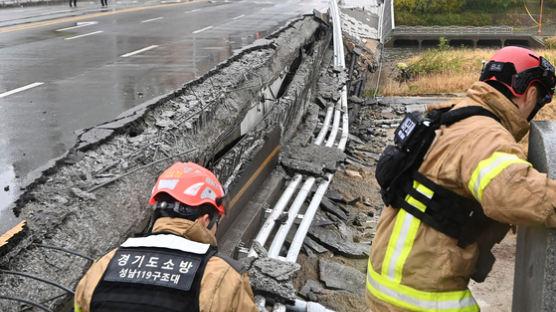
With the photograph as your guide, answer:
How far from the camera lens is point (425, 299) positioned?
281cm

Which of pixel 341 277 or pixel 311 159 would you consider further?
pixel 311 159

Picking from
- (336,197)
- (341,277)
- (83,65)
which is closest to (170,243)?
(341,277)

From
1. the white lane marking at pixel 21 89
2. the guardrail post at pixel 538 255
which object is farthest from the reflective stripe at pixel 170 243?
the white lane marking at pixel 21 89

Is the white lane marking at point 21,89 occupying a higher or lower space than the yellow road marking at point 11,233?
lower

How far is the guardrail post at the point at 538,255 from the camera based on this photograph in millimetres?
2652

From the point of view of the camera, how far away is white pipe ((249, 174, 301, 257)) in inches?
205

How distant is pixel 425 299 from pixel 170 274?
1461mm

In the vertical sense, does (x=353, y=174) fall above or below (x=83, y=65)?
below

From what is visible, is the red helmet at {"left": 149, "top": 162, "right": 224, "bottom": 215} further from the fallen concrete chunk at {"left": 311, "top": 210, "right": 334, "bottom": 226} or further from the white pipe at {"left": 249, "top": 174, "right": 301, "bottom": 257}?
the fallen concrete chunk at {"left": 311, "top": 210, "right": 334, "bottom": 226}

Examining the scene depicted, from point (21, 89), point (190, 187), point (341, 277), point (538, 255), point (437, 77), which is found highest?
point (190, 187)

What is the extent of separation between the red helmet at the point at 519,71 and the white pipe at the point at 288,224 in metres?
2.86

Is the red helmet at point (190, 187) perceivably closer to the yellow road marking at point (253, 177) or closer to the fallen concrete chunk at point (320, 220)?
the yellow road marking at point (253, 177)

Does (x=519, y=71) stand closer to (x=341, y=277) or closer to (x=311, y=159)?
(x=341, y=277)

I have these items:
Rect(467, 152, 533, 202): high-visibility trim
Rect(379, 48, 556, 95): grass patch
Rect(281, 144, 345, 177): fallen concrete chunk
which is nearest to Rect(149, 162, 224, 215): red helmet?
Rect(467, 152, 533, 202): high-visibility trim
